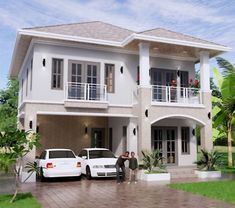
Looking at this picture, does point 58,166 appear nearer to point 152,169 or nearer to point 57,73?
point 152,169

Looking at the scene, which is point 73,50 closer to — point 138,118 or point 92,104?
point 92,104

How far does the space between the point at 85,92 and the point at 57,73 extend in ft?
6.74

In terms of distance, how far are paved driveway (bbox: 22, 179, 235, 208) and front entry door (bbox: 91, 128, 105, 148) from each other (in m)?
6.89

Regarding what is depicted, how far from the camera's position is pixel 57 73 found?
725 inches

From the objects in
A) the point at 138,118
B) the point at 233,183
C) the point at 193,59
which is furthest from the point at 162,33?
the point at 233,183

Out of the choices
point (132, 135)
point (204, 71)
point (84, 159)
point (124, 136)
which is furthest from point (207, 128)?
point (84, 159)

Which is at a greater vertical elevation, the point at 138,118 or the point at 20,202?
the point at 138,118

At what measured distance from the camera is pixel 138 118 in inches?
712

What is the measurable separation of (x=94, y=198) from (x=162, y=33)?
453 inches

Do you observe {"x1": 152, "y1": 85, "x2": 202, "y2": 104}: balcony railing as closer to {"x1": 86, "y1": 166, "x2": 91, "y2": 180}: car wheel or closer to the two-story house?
the two-story house

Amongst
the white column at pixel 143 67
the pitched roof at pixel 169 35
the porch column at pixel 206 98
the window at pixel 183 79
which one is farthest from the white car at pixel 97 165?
the window at pixel 183 79

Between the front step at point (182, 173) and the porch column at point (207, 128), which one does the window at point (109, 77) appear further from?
the front step at point (182, 173)

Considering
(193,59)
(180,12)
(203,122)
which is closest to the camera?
(180,12)

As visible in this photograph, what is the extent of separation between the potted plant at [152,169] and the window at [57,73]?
6.28m
